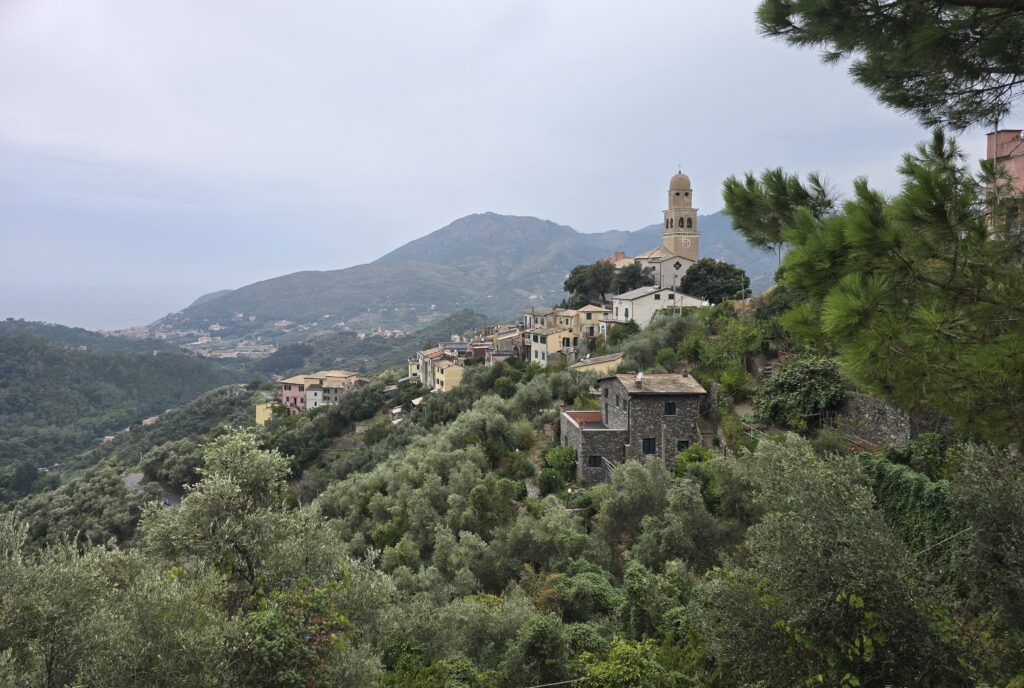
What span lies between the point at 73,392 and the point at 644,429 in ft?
374

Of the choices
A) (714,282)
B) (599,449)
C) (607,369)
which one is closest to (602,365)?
(607,369)

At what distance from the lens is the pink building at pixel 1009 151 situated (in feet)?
20.5

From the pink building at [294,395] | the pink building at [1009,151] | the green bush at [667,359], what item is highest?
the pink building at [1009,151]

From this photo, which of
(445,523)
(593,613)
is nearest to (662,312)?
(445,523)

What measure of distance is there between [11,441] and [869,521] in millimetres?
103855

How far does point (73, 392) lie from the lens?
3922 inches

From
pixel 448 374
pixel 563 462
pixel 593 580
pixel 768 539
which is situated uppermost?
pixel 768 539

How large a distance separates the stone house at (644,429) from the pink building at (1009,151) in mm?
11704

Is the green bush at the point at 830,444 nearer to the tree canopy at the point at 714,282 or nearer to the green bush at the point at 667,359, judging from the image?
the green bush at the point at 667,359

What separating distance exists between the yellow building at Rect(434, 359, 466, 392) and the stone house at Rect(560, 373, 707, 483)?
1100 inches

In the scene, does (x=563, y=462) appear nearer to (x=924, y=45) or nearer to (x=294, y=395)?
(x=924, y=45)

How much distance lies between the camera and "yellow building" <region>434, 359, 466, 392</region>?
1965 inches

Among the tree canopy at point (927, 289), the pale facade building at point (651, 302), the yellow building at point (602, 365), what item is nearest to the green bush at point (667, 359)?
the yellow building at point (602, 365)

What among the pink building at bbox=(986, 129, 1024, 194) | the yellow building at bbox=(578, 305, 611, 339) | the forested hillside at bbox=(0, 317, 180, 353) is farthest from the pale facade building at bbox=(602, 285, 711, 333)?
the forested hillside at bbox=(0, 317, 180, 353)
